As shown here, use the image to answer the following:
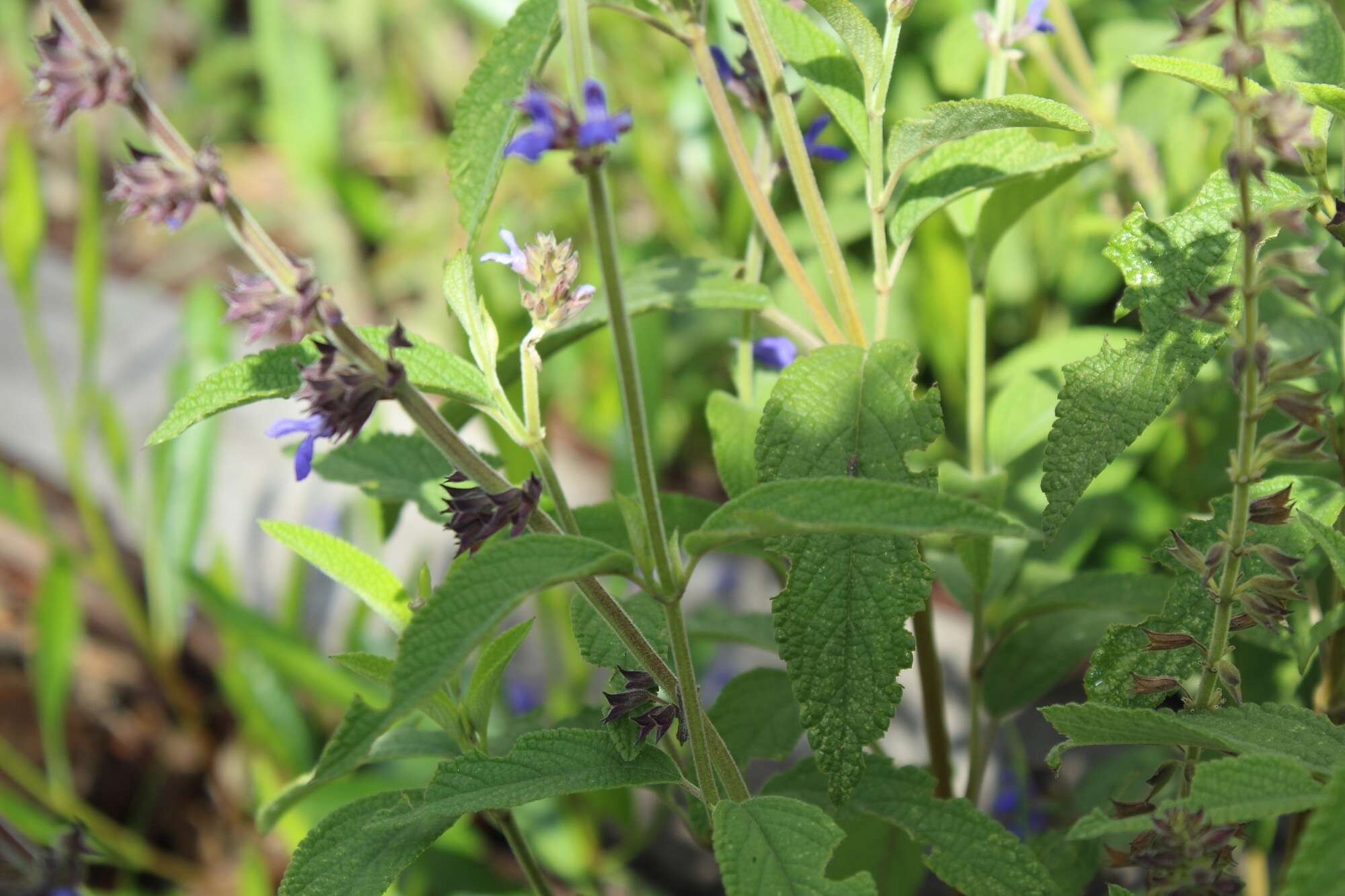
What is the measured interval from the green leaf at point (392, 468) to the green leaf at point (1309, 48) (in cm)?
71

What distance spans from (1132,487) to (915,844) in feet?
2.22

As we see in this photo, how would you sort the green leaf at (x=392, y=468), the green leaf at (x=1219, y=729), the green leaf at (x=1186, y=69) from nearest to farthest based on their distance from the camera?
the green leaf at (x=1219, y=729)
the green leaf at (x=1186, y=69)
the green leaf at (x=392, y=468)

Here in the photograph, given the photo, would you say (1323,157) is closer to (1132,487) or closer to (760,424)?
(760,424)

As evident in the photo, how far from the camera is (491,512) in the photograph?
2.23 ft

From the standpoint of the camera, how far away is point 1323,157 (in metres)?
0.80

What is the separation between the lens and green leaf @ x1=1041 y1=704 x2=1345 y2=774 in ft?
2.17

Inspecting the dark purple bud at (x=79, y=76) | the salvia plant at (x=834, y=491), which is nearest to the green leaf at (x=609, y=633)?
the salvia plant at (x=834, y=491)

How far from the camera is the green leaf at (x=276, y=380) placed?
2.33 feet

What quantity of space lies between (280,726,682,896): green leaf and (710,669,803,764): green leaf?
9.5 inches

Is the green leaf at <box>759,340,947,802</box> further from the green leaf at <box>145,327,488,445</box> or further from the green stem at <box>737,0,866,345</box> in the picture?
the green leaf at <box>145,327,488,445</box>

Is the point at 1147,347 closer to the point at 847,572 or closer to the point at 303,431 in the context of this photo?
the point at 847,572

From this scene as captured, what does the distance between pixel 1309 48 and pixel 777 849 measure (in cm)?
69

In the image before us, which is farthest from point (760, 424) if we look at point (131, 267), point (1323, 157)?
point (131, 267)

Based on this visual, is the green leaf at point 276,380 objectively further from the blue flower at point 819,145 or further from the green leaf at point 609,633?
the blue flower at point 819,145
